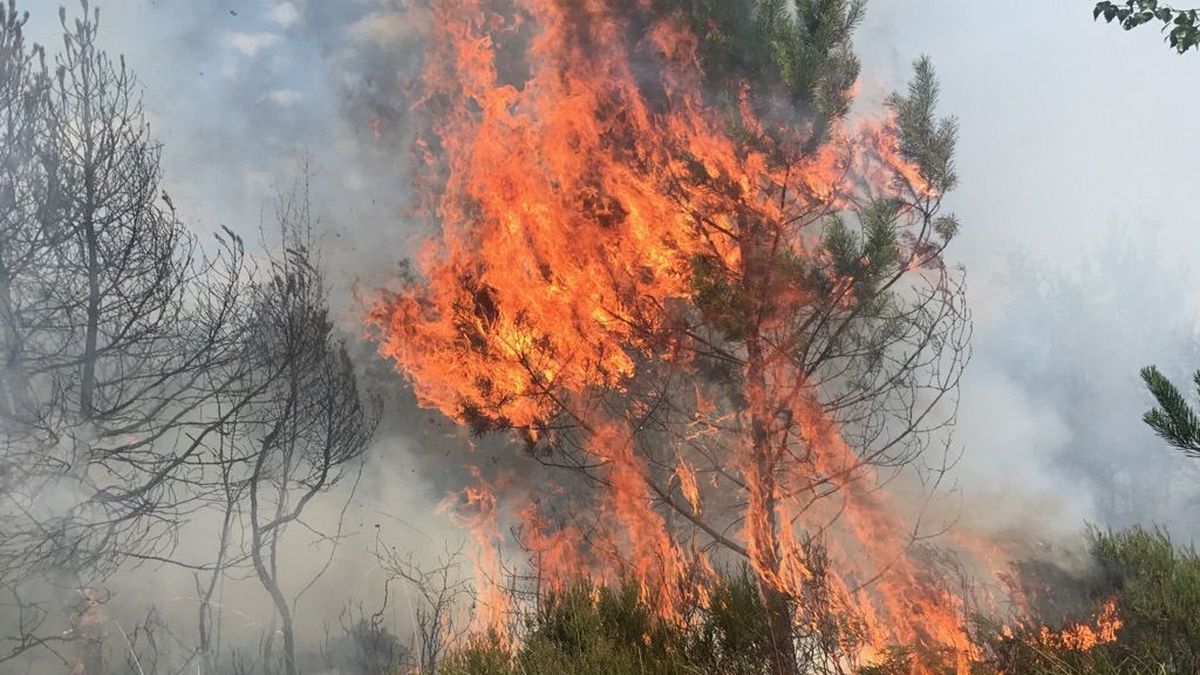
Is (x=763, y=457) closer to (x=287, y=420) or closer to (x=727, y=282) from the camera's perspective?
(x=727, y=282)

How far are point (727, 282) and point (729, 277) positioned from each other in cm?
8

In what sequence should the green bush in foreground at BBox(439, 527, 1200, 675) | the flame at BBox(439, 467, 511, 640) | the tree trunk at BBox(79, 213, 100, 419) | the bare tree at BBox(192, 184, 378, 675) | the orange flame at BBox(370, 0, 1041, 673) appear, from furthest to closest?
1. the bare tree at BBox(192, 184, 378, 675)
2. the flame at BBox(439, 467, 511, 640)
3. the tree trunk at BBox(79, 213, 100, 419)
4. the orange flame at BBox(370, 0, 1041, 673)
5. the green bush in foreground at BBox(439, 527, 1200, 675)

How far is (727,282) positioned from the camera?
20.2ft

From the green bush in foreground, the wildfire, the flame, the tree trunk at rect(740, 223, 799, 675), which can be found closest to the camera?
the green bush in foreground

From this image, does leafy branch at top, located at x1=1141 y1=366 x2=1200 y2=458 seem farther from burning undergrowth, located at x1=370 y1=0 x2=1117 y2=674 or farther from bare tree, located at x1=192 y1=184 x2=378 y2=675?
bare tree, located at x1=192 y1=184 x2=378 y2=675

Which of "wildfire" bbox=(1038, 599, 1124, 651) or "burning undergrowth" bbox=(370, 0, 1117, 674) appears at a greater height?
"burning undergrowth" bbox=(370, 0, 1117, 674)

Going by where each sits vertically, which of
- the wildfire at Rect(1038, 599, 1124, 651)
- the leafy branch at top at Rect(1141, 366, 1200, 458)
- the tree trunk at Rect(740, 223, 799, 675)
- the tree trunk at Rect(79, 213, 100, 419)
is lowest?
the wildfire at Rect(1038, 599, 1124, 651)

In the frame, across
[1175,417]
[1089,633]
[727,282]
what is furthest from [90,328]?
[1175,417]

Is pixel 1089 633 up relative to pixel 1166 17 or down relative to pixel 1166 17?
down

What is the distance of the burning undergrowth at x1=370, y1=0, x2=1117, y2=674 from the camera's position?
591 centimetres

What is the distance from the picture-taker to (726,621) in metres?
5.71

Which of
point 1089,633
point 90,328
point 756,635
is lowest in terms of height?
point 1089,633

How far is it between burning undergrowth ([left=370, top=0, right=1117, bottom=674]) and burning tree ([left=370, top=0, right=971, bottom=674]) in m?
0.02

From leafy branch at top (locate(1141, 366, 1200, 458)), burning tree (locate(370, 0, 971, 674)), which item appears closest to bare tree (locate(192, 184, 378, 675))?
burning tree (locate(370, 0, 971, 674))
